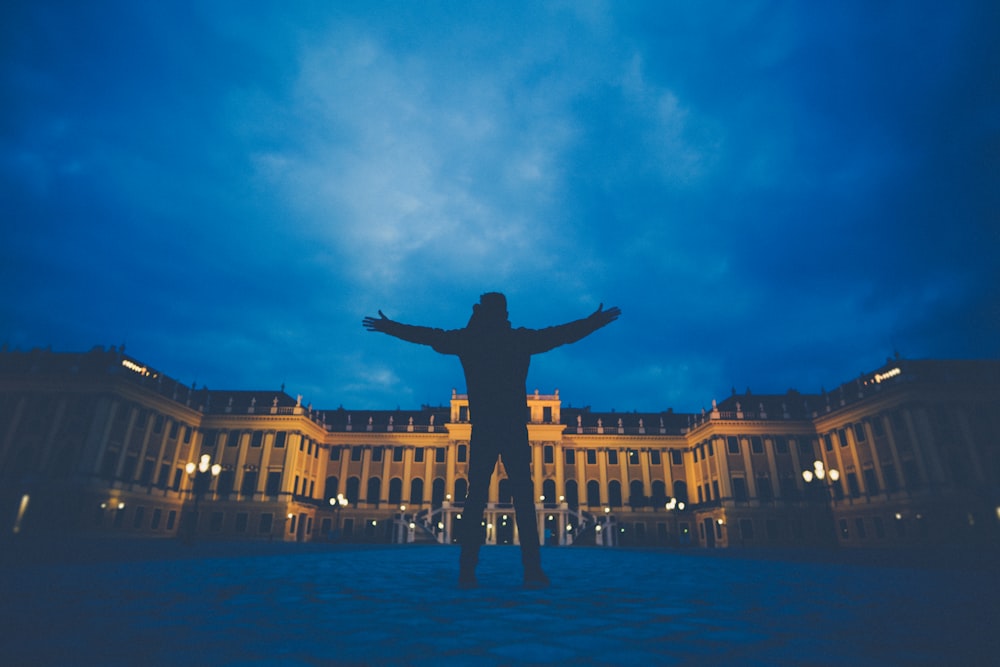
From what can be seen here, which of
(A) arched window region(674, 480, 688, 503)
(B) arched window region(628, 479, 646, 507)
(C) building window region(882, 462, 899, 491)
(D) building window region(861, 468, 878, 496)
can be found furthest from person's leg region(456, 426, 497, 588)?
(A) arched window region(674, 480, 688, 503)

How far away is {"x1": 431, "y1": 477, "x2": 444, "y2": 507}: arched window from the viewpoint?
50156mm

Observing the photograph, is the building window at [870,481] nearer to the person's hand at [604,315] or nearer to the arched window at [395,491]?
the arched window at [395,491]

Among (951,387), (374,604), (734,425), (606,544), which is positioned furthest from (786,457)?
(374,604)

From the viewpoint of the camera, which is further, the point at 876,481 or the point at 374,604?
the point at 876,481

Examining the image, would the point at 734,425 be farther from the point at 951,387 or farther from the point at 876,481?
the point at 951,387

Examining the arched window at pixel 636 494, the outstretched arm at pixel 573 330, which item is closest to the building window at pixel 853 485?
the arched window at pixel 636 494

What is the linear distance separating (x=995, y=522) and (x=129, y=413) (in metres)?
63.3

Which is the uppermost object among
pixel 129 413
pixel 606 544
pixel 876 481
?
pixel 129 413

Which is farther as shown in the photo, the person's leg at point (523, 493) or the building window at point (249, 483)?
the building window at point (249, 483)

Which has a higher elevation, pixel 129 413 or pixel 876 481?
pixel 129 413

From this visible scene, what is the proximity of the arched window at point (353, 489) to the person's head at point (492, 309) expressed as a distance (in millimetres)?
49500

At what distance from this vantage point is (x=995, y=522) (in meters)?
32.7

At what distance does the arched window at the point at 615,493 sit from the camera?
5038 centimetres

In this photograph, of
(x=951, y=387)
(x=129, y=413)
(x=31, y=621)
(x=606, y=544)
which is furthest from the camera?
(x=606, y=544)
